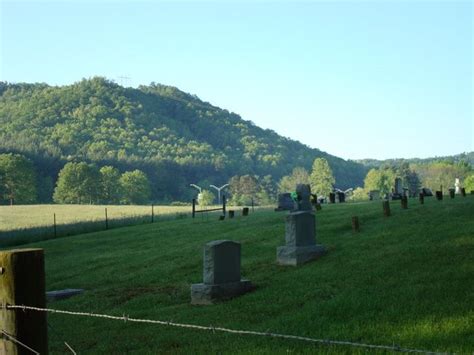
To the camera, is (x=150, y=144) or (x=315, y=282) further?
(x=150, y=144)

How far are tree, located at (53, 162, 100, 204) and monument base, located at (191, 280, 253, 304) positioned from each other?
4501 inches

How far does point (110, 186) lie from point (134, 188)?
19.7 ft

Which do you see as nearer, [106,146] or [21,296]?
[21,296]

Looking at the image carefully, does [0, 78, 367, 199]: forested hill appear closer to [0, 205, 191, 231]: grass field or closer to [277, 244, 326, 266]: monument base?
[0, 205, 191, 231]: grass field

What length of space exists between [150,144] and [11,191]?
70.0 metres

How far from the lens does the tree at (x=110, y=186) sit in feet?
433

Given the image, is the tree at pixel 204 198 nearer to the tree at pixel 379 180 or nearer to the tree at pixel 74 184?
the tree at pixel 74 184

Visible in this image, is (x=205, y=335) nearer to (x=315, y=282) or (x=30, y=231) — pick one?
(x=315, y=282)

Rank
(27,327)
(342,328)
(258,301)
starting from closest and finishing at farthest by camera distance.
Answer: (27,327), (342,328), (258,301)

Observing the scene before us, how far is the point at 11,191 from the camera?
393ft

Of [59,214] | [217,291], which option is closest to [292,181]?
[59,214]

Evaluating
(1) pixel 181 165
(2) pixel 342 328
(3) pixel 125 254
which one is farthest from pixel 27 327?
(1) pixel 181 165

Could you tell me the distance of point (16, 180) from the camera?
119750 millimetres

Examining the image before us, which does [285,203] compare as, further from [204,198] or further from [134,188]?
[134,188]
